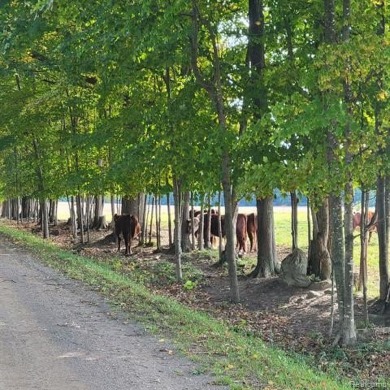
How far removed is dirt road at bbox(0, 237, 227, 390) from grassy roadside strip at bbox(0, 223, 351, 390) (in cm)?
26

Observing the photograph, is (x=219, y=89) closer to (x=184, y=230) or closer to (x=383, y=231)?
(x=383, y=231)

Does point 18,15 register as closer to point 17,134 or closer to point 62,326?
point 62,326

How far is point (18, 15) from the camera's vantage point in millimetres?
14750

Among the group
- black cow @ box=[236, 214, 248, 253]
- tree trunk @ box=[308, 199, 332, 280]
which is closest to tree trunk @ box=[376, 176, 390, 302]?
tree trunk @ box=[308, 199, 332, 280]

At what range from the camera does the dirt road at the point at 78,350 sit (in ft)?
21.3

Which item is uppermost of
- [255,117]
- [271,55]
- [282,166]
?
[271,55]

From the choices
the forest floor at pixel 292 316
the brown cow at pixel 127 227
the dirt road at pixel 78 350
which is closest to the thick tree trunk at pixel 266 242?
the forest floor at pixel 292 316

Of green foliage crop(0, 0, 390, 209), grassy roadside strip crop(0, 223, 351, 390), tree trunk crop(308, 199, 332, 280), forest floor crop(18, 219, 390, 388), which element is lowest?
forest floor crop(18, 219, 390, 388)

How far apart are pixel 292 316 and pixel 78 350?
20.8 ft

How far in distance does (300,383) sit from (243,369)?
66 cm

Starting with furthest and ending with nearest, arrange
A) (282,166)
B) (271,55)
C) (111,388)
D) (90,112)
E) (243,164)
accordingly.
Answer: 1. (90,112)
2. (271,55)
3. (243,164)
4. (282,166)
5. (111,388)

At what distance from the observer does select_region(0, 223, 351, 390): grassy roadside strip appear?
21.9 feet

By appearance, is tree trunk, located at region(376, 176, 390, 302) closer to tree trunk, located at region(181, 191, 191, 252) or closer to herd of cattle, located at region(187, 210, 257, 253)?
herd of cattle, located at region(187, 210, 257, 253)

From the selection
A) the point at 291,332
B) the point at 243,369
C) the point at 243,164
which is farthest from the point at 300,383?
the point at 243,164
